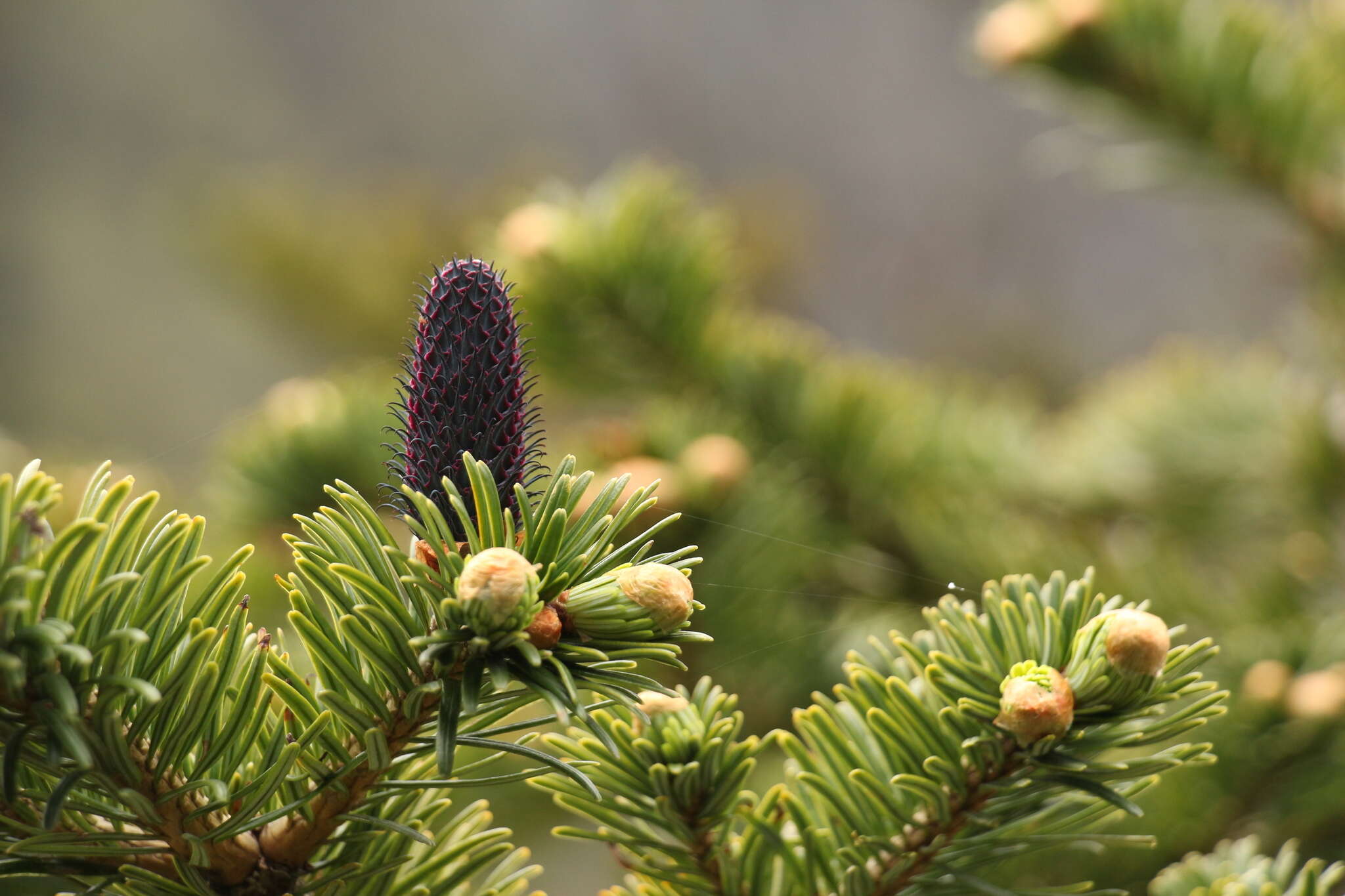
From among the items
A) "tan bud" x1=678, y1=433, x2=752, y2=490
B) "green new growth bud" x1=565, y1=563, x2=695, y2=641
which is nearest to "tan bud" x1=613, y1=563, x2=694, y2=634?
"green new growth bud" x1=565, y1=563, x2=695, y2=641

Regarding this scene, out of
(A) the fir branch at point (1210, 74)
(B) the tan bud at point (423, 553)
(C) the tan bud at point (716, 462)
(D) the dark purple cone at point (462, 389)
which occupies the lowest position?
(B) the tan bud at point (423, 553)

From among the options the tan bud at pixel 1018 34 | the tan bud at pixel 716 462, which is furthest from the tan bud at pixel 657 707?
the tan bud at pixel 1018 34

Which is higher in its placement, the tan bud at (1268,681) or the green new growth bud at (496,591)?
the tan bud at (1268,681)

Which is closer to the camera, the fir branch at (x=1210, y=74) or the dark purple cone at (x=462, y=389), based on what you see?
the dark purple cone at (x=462, y=389)

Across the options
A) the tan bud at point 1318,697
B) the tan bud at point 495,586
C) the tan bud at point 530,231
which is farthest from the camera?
the tan bud at point 530,231

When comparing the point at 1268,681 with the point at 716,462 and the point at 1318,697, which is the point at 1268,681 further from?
the point at 716,462

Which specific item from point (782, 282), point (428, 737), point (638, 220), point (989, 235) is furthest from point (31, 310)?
point (428, 737)

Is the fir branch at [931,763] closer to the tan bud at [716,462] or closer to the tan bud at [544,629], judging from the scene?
the tan bud at [544,629]
